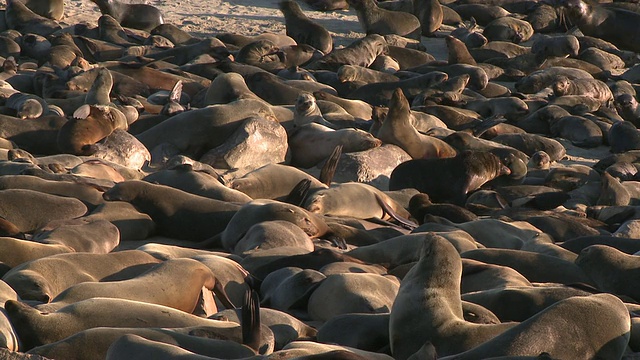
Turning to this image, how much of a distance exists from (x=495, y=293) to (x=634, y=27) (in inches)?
532

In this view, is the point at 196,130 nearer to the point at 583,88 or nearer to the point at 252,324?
the point at 252,324

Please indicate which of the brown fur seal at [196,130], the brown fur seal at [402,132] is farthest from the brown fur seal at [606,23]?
the brown fur seal at [196,130]

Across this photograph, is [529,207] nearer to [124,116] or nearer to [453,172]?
[453,172]

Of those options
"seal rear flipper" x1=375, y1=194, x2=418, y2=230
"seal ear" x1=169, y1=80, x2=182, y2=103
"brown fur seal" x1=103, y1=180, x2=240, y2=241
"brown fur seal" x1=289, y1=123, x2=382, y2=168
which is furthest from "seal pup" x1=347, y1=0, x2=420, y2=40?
"brown fur seal" x1=103, y1=180, x2=240, y2=241

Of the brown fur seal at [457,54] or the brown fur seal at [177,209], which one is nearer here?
the brown fur seal at [177,209]

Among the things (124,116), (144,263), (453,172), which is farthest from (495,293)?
(124,116)

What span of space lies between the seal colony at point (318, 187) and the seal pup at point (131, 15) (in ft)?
0.14

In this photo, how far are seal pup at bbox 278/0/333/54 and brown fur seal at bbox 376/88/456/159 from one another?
5.52 m

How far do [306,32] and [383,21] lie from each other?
5.63 ft

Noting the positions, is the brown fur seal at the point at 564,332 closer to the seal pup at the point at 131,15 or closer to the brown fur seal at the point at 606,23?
the seal pup at the point at 131,15

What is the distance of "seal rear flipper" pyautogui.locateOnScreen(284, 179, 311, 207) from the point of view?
25.1 feet

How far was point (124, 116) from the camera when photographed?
30.6 feet

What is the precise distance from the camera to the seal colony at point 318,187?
13.4 ft

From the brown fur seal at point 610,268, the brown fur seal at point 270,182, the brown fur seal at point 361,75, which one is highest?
the brown fur seal at point 610,268
